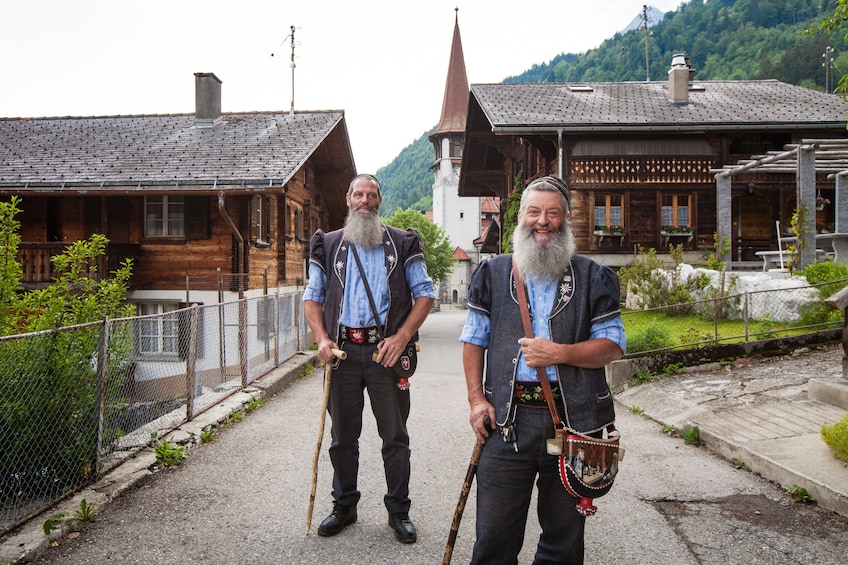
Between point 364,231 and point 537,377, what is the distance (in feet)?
5.35

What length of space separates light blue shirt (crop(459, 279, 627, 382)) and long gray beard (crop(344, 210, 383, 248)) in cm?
124

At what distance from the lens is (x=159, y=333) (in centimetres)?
657

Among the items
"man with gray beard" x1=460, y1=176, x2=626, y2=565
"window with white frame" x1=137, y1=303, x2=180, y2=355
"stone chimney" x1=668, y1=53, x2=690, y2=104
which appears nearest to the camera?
Answer: "man with gray beard" x1=460, y1=176, x2=626, y2=565

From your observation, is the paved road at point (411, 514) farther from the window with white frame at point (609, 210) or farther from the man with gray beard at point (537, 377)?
the window with white frame at point (609, 210)

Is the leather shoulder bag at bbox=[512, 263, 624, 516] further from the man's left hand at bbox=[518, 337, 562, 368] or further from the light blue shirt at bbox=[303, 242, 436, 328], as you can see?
the light blue shirt at bbox=[303, 242, 436, 328]

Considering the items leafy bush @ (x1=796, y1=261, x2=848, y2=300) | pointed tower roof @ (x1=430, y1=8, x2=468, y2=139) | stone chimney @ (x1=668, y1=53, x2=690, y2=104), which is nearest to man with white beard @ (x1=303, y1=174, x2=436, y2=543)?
leafy bush @ (x1=796, y1=261, x2=848, y2=300)

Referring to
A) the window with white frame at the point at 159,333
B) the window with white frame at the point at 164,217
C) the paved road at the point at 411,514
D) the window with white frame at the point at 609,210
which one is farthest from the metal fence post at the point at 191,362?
the window with white frame at the point at 609,210

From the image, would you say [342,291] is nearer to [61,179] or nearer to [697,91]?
[61,179]

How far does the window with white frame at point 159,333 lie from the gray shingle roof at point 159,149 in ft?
26.9

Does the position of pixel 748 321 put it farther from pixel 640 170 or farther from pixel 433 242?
pixel 433 242

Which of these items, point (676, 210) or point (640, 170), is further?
point (676, 210)

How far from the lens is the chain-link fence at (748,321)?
9734 mm

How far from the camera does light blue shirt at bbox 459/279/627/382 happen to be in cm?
272

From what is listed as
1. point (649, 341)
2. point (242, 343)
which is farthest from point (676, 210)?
point (242, 343)
